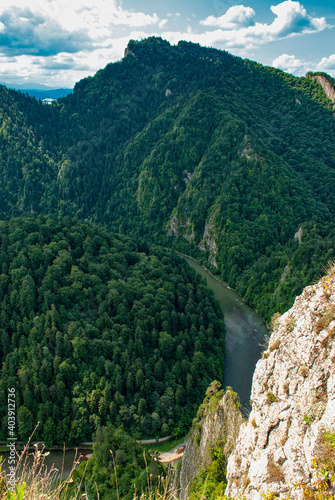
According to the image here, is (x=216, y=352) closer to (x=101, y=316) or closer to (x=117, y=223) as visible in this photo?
(x=101, y=316)

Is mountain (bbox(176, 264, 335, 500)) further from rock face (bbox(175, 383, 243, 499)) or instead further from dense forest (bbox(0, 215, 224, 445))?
dense forest (bbox(0, 215, 224, 445))

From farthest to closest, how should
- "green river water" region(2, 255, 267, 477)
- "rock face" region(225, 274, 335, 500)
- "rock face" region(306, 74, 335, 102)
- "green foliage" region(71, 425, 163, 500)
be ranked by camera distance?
"rock face" region(306, 74, 335, 102), "green river water" region(2, 255, 267, 477), "green foliage" region(71, 425, 163, 500), "rock face" region(225, 274, 335, 500)

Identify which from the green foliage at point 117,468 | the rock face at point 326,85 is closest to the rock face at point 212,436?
the green foliage at point 117,468

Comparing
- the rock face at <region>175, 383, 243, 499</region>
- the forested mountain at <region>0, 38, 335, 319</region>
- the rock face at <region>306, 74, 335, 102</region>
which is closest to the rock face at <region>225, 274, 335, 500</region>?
the rock face at <region>175, 383, 243, 499</region>

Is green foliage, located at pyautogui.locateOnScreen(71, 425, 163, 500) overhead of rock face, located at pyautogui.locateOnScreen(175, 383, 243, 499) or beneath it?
beneath

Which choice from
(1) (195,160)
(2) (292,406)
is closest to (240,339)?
(2) (292,406)

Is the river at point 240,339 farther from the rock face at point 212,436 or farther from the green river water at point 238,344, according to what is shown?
the rock face at point 212,436
